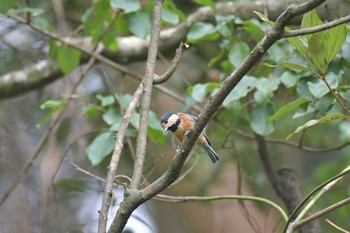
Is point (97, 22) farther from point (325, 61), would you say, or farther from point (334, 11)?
point (325, 61)

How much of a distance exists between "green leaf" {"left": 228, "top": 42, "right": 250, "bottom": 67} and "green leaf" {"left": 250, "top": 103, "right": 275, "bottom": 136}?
194mm

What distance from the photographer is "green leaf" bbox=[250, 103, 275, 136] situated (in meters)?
2.34

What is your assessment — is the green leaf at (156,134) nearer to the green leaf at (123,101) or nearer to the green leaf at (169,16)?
the green leaf at (123,101)

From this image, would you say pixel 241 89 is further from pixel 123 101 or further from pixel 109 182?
pixel 109 182

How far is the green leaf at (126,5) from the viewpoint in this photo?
2.48 m

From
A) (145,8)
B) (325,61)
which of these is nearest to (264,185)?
(145,8)

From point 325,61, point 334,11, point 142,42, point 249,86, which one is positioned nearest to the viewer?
point 325,61

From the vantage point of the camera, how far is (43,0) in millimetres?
3855

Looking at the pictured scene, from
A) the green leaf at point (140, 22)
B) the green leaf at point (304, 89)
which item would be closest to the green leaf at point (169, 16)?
the green leaf at point (140, 22)

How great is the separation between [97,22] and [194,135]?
154cm

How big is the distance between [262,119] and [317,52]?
0.93m

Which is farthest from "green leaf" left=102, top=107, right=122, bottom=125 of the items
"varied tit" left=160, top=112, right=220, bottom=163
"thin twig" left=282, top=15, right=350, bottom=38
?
"thin twig" left=282, top=15, right=350, bottom=38

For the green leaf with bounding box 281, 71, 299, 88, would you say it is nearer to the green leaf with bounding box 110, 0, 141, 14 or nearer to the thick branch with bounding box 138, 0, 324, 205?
the green leaf with bounding box 110, 0, 141, 14

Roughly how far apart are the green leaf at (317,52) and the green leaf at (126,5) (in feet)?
3.83
